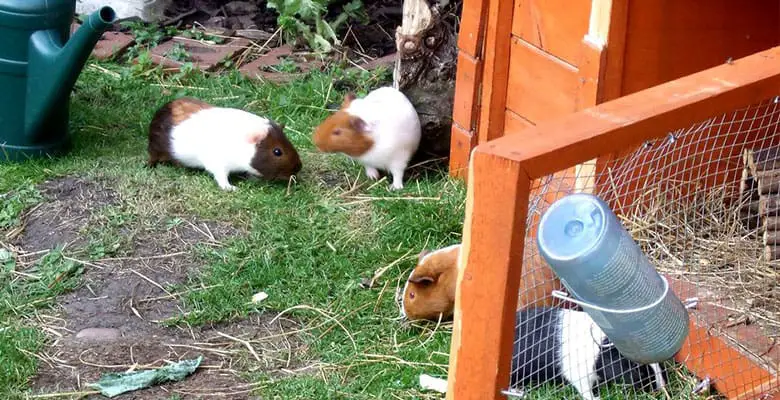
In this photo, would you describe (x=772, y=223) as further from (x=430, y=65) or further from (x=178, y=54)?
(x=178, y=54)

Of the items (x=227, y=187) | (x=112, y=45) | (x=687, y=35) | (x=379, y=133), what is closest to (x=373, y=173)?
(x=379, y=133)

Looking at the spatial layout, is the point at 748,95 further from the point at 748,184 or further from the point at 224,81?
the point at 224,81

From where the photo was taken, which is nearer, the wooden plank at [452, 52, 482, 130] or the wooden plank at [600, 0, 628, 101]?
the wooden plank at [600, 0, 628, 101]

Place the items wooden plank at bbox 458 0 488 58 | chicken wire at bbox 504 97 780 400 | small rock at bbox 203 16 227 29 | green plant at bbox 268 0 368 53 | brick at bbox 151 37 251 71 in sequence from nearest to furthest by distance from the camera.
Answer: chicken wire at bbox 504 97 780 400, wooden plank at bbox 458 0 488 58, brick at bbox 151 37 251 71, green plant at bbox 268 0 368 53, small rock at bbox 203 16 227 29

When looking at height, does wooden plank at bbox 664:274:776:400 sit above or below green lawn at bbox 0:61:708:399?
above

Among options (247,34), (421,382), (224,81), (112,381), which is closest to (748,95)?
(421,382)

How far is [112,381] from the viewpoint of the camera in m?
3.92

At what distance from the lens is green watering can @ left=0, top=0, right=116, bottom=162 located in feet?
17.3

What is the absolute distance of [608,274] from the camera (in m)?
2.53

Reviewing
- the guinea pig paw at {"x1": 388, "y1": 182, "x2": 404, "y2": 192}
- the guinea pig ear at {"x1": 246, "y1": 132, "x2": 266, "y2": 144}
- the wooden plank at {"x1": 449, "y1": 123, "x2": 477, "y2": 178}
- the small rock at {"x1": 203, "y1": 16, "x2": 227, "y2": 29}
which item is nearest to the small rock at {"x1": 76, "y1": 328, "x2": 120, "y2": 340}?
the guinea pig ear at {"x1": 246, "y1": 132, "x2": 266, "y2": 144}

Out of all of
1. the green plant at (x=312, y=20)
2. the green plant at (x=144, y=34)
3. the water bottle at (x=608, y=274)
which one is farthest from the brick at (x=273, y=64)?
the water bottle at (x=608, y=274)

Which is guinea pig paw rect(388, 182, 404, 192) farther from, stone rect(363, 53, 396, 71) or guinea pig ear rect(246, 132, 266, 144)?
stone rect(363, 53, 396, 71)

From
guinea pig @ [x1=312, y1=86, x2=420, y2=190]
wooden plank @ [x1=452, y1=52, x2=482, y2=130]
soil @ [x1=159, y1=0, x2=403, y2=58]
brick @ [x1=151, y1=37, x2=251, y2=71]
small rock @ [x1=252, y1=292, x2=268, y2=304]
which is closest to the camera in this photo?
small rock @ [x1=252, y1=292, x2=268, y2=304]

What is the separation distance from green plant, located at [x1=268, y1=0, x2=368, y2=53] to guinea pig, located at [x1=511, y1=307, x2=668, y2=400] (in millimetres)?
3740
